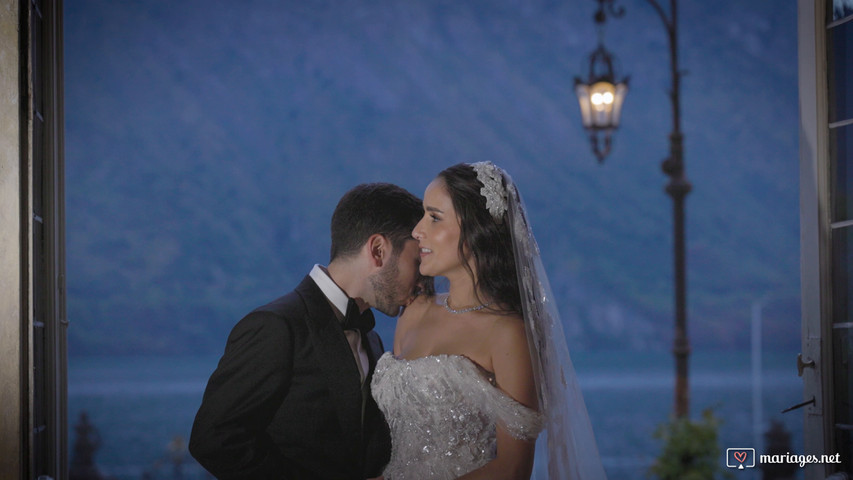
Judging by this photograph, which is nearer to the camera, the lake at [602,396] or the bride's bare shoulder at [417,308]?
the bride's bare shoulder at [417,308]

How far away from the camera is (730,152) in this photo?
65.8m

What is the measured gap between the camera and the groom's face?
269 centimetres

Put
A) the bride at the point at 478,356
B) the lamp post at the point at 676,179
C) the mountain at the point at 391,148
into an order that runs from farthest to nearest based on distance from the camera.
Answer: the mountain at the point at 391,148
the lamp post at the point at 676,179
the bride at the point at 478,356

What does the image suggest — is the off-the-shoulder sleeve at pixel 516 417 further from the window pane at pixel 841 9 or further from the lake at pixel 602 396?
the lake at pixel 602 396

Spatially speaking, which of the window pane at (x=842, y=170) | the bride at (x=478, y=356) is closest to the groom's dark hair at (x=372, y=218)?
the bride at (x=478, y=356)

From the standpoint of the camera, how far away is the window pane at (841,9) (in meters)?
2.57

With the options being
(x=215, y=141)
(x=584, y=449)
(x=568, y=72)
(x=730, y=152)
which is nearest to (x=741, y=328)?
(x=568, y=72)

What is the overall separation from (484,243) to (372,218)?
415 mm

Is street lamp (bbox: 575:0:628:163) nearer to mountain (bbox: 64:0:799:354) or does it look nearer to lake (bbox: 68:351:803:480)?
lake (bbox: 68:351:803:480)

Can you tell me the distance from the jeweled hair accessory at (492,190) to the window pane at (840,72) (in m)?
A: 1.14

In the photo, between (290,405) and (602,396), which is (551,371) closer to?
(290,405)

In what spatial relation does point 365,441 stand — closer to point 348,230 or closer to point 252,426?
point 252,426

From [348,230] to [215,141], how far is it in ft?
178

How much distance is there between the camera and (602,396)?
56.6m
